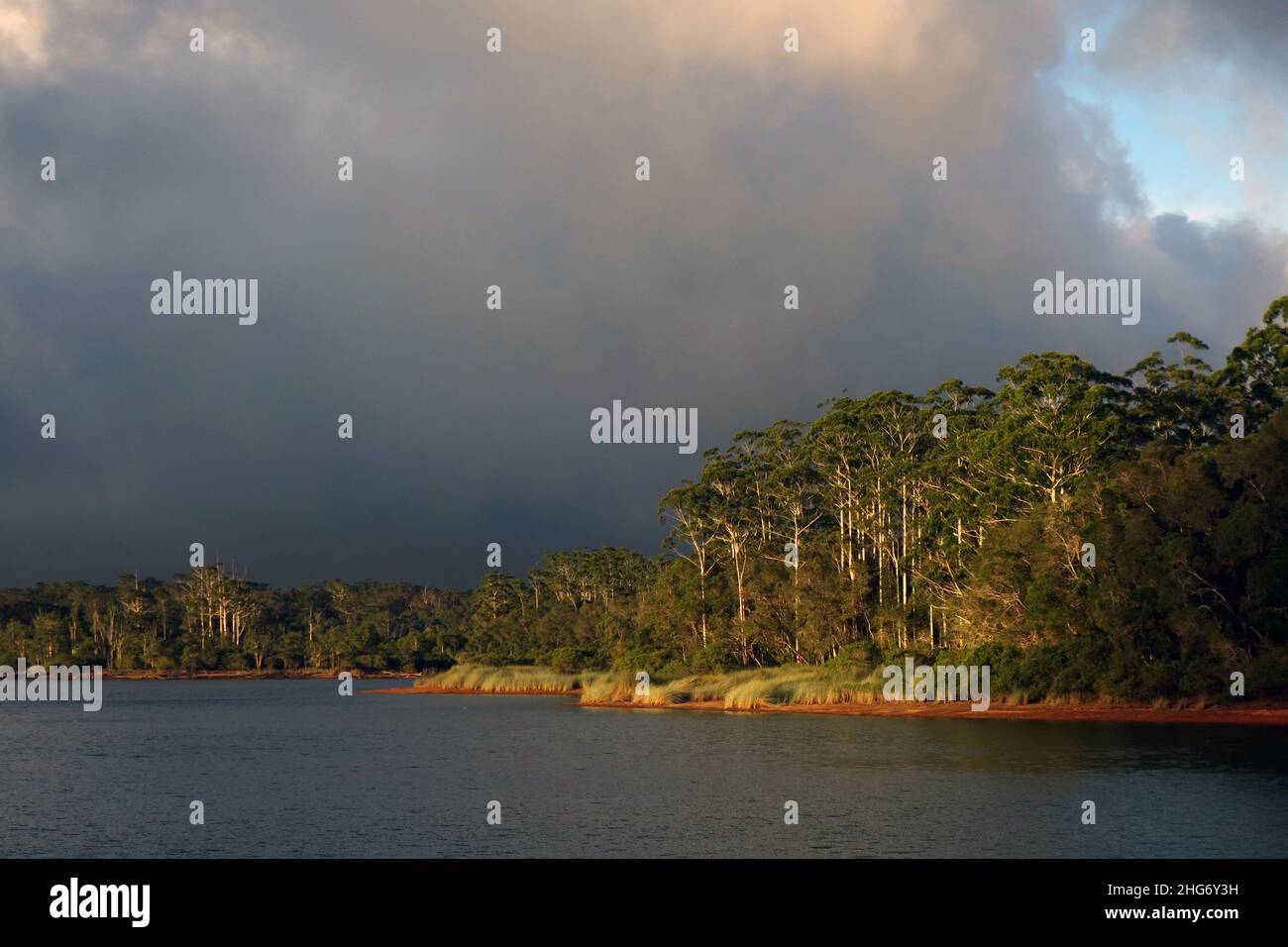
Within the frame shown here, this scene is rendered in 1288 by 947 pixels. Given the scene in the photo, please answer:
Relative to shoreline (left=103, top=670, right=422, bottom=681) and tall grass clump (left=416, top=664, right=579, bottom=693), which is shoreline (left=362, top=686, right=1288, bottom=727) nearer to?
tall grass clump (left=416, top=664, right=579, bottom=693)

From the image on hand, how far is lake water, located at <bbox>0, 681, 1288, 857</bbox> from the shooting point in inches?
1240

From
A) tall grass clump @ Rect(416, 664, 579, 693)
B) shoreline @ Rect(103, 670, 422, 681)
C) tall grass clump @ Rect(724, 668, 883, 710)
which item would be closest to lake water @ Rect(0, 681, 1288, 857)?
tall grass clump @ Rect(724, 668, 883, 710)

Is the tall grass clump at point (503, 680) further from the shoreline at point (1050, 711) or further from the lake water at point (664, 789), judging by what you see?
the lake water at point (664, 789)

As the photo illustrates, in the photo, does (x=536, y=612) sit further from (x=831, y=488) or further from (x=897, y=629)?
(x=897, y=629)

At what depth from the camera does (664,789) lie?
41406 mm

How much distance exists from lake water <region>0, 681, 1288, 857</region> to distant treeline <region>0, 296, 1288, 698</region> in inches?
270

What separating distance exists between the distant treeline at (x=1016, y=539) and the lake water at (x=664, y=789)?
6864 mm

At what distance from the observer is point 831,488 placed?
320ft

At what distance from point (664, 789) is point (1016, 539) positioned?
33.2m

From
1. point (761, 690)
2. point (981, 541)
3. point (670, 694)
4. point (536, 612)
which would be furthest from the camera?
point (536, 612)

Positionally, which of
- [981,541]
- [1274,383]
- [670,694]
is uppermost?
[1274,383]

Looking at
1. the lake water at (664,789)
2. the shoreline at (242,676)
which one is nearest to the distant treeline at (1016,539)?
the lake water at (664,789)
